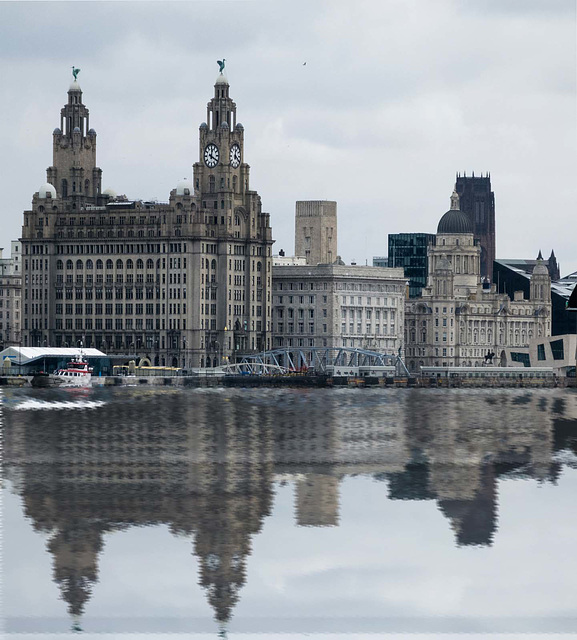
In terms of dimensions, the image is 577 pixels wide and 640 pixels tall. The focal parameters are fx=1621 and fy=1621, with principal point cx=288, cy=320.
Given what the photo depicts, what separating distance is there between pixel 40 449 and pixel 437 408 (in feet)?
285

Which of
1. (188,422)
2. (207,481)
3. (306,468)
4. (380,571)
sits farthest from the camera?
(188,422)

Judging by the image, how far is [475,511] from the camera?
53094 mm

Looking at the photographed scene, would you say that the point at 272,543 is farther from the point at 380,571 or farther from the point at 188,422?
the point at 188,422

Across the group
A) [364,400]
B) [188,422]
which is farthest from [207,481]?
[364,400]

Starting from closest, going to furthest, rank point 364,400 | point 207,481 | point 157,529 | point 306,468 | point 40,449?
1. point 157,529
2. point 207,481
3. point 306,468
4. point 40,449
5. point 364,400

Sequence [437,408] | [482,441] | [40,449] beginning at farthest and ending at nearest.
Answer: [437,408] < [482,441] < [40,449]

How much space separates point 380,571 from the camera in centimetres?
4025

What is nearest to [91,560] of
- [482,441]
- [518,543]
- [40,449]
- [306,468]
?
[518,543]

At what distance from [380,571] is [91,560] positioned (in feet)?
24.6

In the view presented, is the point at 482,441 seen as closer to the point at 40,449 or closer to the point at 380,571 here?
the point at 40,449

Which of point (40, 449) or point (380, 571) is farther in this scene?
point (40, 449)

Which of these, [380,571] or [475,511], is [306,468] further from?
[380,571]

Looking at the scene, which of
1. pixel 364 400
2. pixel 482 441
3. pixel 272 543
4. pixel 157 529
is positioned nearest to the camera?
pixel 272 543

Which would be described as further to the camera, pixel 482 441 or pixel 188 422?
pixel 188 422
